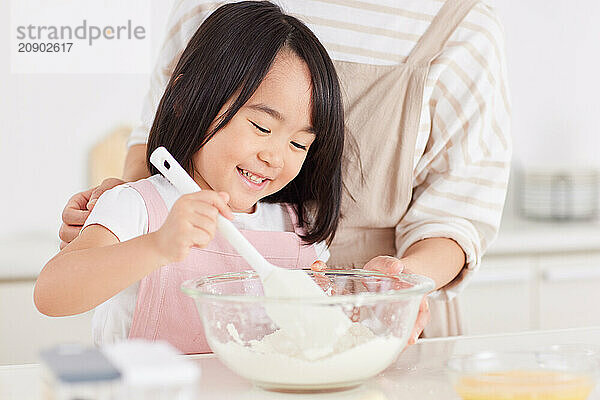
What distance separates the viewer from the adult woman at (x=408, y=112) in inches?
48.6

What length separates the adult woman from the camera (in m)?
1.23

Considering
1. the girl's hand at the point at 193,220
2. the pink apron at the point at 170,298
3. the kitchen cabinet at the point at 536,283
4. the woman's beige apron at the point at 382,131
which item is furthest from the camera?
the kitchen cabinet at the point at 536,283

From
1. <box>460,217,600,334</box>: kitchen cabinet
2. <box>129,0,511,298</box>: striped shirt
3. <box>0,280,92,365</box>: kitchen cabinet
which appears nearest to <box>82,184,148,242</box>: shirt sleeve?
<box>129,0,511,298</box>: striped shirt

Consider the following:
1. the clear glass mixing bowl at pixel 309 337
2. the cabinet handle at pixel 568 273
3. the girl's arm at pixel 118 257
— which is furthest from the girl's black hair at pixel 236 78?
the cabinet handle at pixel 568 273

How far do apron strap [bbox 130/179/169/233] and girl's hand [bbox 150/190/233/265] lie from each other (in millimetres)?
250

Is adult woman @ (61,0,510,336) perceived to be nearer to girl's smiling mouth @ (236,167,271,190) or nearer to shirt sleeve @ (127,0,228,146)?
shirt sleeve @ (127,0,228,146)

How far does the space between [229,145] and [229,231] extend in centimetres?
24

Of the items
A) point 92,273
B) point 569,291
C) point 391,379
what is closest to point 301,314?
point 391,379

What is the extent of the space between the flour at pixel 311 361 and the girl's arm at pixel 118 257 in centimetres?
10

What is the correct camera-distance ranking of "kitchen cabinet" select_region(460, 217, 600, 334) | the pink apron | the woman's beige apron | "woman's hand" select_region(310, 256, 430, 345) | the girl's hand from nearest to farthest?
1. the girl's hand
2. "woman's hand" select_region(310, 256, 430, 345)
3. the pink apron
4. the woman's beige apron
5. "kitchen cabinet" select_region(460, 217, 600, 334)

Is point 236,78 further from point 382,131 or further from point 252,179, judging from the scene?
point 382,131

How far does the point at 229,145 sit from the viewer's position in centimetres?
104

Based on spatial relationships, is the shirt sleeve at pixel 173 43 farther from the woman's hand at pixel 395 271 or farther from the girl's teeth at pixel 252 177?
the woman's hand at pixel 395 271

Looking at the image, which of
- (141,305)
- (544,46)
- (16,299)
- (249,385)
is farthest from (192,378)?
(544,46)
